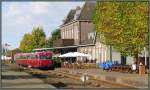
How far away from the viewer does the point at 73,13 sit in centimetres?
9612

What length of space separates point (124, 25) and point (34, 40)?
84.4 metres

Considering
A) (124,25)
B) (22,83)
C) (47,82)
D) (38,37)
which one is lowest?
(47,82)

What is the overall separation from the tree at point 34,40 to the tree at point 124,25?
74522 millimetres

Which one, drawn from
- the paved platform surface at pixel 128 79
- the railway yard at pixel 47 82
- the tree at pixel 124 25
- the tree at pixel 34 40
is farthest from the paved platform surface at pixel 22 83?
the tree at pixel 34 40

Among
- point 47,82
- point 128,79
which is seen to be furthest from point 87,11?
point 47,82

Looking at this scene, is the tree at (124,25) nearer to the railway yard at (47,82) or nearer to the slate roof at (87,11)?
the railway yard at (47,82)

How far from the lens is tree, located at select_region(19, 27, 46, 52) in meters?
124

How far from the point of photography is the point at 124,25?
44938 millimetres

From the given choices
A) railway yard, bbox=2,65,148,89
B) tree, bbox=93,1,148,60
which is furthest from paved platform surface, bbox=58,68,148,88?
tree, bbox=93,1,148,60

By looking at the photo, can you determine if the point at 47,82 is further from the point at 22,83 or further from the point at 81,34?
the point at 81,34

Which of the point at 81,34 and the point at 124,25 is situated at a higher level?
the point at 81,34

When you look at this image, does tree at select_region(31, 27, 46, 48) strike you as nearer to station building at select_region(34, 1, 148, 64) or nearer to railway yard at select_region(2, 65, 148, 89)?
station building at select_region(34, 1, 148, 64)

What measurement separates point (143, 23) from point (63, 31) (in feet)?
190

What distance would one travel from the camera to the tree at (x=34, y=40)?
12409 centimetres
